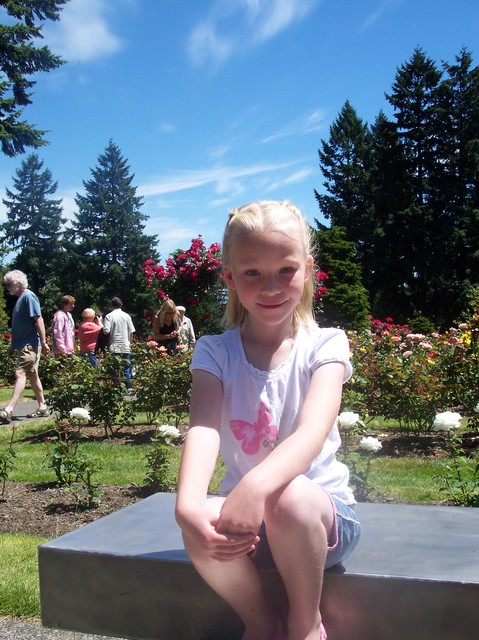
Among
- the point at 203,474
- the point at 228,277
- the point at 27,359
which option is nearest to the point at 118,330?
the point at 27,359

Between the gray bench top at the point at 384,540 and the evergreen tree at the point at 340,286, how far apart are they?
56.3ft

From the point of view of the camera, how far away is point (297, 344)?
1.84 meters

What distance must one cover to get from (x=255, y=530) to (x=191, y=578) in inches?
16.9

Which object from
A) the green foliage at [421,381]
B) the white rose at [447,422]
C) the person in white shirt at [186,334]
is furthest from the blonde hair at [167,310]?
the white rose at [447,422]

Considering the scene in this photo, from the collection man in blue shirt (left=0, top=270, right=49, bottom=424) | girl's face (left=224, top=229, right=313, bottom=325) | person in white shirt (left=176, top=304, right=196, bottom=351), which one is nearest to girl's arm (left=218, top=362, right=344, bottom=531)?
girl's face (left=224, top=229, right=313, bottom=325)

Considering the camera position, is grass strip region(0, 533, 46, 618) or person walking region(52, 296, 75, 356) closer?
grass strip region(0, 533, 46, 618)

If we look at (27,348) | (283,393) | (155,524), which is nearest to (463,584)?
(283,393)

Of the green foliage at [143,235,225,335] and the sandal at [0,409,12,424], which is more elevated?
the green foliage at [143,235,225,335]

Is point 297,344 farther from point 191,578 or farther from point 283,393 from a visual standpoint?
point 191,578

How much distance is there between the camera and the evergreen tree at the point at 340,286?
21.5 m

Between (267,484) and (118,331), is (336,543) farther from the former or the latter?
(118,331)

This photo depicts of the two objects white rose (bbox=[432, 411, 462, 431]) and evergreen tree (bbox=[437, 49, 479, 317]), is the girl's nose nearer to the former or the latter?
white rose (bbox=[432, 411, 462, 431])

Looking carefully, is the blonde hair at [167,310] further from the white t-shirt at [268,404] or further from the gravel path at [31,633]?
the white t-shirt at [268,404]

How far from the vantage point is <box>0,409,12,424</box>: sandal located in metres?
7.23
